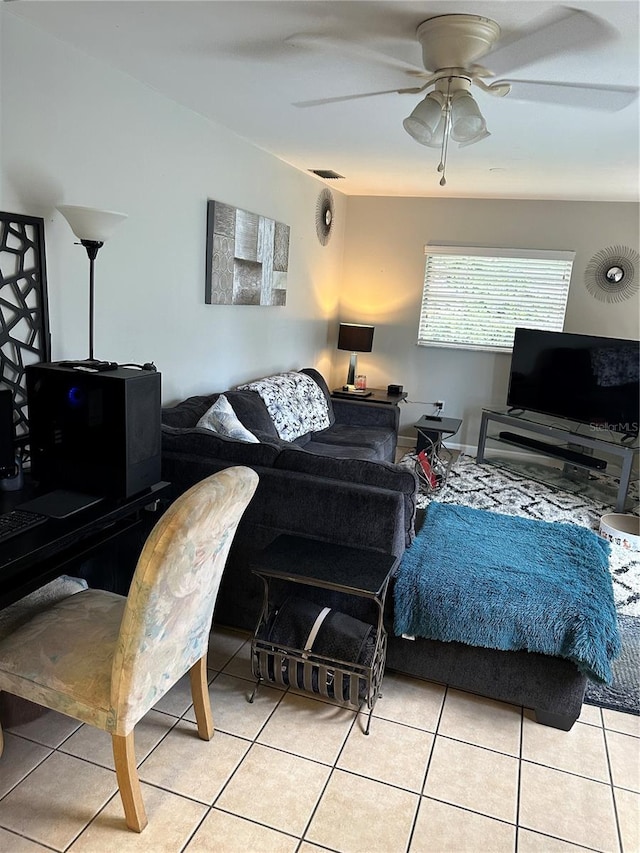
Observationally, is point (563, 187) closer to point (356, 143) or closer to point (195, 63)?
point (356, 143)

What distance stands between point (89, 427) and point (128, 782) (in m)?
1.10

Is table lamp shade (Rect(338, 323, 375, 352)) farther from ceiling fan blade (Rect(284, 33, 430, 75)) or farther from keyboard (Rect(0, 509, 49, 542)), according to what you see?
keyboard (Rect(0, 509, 49, 542))

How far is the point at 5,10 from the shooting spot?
6.39ft

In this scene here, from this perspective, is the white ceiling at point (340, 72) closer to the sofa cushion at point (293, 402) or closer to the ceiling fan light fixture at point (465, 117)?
the ceiling fan light fixture at point (465, 117)

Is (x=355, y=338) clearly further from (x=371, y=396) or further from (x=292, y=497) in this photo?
(x=292, y=497)

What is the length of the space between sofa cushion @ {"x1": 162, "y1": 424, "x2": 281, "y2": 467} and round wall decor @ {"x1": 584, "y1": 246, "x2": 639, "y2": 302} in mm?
3910

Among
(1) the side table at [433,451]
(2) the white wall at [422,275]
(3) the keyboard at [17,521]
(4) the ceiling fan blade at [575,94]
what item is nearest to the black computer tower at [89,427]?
(3) the keyboard at [17,521]

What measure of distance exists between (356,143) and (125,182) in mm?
1463

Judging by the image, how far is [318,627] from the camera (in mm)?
2051

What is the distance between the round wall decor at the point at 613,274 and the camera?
16.3ft

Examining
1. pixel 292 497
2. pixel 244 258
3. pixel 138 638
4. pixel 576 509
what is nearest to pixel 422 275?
pixel 244 258

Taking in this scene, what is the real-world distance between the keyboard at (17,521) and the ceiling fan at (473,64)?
1.79 meters

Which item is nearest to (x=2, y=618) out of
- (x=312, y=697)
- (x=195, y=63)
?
(x=312, y=697)

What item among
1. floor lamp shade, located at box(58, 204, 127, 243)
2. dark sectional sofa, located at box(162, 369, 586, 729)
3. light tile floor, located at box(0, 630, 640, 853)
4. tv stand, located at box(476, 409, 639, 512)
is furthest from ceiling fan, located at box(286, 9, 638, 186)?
tv stand, located at box(476, 409, 639, 512)
